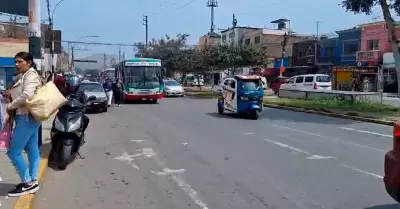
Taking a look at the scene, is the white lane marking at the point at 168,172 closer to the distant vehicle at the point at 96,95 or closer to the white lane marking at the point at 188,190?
the white lane marking at the point at 188,190

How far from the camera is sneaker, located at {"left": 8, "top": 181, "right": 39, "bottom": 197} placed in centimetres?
598

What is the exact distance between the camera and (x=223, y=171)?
818 centimetres

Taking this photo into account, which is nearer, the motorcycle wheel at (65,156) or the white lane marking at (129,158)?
the motorcycle wheel at (65,156)

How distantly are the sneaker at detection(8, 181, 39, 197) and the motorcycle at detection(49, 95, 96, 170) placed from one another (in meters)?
2.06

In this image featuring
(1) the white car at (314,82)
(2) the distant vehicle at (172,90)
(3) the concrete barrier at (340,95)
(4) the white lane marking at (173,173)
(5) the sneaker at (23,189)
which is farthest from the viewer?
(2) the distant vehicle at (172,90)

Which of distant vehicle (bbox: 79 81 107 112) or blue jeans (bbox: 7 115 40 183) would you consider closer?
blue jeans (bbox: 7 115 40 183)

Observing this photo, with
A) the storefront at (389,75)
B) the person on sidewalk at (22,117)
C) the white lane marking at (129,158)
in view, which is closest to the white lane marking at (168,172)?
the white lane marking at (129,158)

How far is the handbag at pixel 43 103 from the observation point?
19.3 feet

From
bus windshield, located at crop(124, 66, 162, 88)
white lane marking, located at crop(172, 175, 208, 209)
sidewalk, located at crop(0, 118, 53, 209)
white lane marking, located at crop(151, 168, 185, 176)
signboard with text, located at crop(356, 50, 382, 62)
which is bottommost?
white lane marking, located at crop(172, 175, 208, 209)

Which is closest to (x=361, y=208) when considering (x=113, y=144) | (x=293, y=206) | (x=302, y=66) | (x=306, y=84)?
(x=293, y=206)

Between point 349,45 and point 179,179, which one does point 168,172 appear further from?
point 349,45

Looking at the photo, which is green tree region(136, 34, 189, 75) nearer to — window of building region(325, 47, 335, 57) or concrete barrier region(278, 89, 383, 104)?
window of building region(325, 47, 335, 57)

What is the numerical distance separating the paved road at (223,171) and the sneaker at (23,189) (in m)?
0.16

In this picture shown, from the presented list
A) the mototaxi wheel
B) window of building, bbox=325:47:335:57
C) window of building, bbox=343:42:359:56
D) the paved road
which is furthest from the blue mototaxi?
window of building, bbox=325:47:335:57
